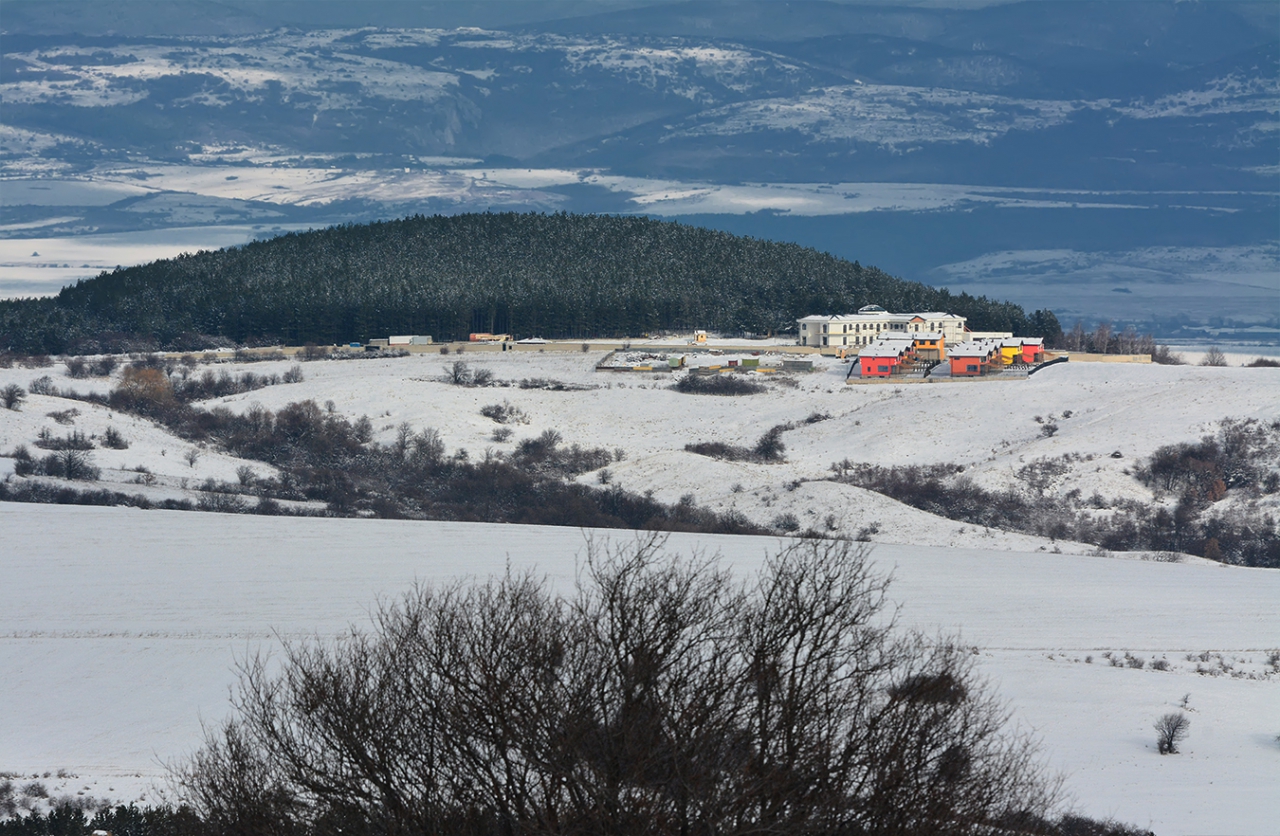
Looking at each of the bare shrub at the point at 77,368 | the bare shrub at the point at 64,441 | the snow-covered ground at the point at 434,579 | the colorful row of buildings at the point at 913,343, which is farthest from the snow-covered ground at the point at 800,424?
the snow-covered ground at the point at 434,579

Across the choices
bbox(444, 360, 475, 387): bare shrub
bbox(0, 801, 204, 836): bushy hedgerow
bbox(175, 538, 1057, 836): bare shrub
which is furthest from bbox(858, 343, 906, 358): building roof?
bbox(175, 538, 1057, 836): bare shrub

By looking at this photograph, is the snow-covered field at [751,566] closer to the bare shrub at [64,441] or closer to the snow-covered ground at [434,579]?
the snow-covered ground at [434,579]

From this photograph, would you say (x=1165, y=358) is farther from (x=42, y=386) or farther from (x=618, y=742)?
(x=618, y=742)

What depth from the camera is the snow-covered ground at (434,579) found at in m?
32.9

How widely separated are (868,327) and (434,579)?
78894 millimetres

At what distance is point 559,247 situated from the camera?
172 metres

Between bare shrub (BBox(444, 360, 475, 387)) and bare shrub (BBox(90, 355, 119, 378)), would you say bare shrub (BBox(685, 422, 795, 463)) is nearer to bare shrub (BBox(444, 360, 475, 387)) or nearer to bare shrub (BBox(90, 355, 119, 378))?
bare shrub (BBox(444, 360, 475, 387))

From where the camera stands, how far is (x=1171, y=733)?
1320 inches

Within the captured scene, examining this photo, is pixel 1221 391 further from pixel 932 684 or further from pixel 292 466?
pixel 932 684

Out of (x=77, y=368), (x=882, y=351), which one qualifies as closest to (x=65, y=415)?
(x=77, y=368)

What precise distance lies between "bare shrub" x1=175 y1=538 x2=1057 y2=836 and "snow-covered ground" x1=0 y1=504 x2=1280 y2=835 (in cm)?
855

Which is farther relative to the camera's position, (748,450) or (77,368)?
(77,368)

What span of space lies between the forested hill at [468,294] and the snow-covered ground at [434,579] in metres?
73.3

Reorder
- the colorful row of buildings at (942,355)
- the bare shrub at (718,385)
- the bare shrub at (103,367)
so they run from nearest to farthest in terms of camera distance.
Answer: the bare shrub at (718,385), the colorful row of buildings at (942,355), the bare shrub at (103,367)
